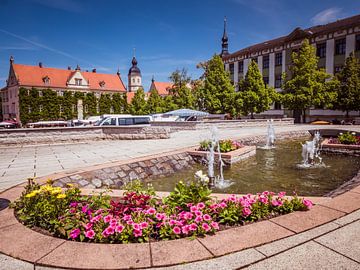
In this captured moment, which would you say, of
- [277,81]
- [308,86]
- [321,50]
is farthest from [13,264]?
[277,81]

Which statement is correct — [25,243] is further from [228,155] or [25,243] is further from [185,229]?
[228,155]

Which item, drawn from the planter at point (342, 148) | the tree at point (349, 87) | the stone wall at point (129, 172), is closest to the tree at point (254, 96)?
the tree at point (349, 87)

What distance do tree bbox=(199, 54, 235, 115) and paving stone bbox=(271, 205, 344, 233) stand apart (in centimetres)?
2980

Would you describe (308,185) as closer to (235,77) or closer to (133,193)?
(133,193)

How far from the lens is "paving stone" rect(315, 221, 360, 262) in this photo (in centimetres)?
261

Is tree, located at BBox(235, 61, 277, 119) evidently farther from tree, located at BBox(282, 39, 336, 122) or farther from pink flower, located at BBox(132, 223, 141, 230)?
pink flower, located at BBox(132, 223, 141, 230)

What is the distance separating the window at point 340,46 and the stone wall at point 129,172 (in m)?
35.0

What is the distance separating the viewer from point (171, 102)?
42.2 m

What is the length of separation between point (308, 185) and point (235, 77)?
147 feet

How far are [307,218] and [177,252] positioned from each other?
200 centimetres

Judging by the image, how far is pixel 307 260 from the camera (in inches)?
97.2

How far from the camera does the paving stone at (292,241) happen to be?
264 cm

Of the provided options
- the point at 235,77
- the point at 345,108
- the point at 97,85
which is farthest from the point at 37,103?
the point at 345,108

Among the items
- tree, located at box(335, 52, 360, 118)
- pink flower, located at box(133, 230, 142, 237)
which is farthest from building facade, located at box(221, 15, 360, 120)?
pink flower, located at box(133, 230, 142, 237)
